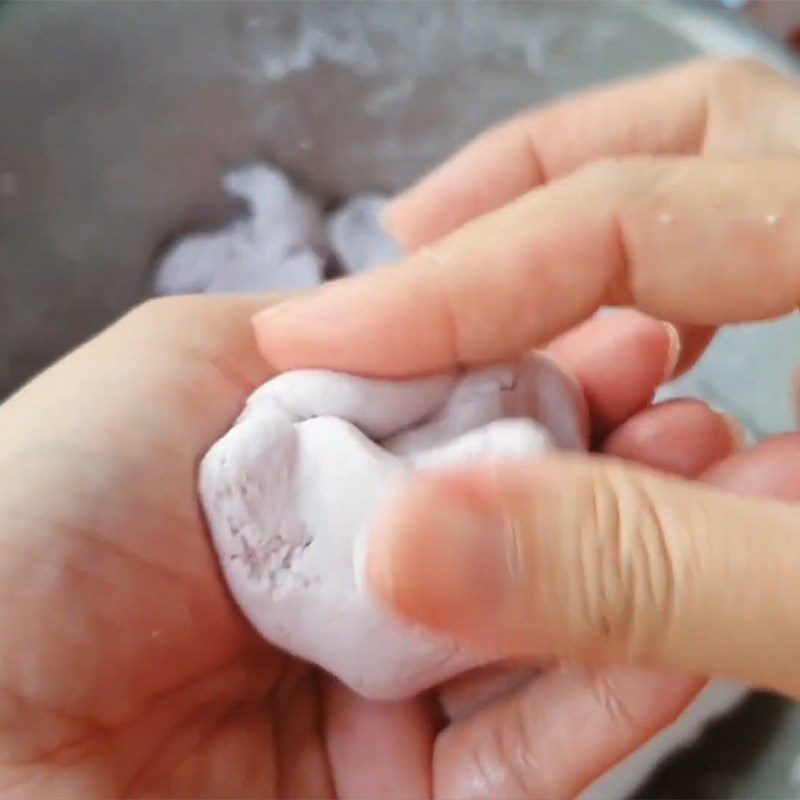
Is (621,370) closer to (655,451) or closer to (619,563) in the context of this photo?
(655,451)

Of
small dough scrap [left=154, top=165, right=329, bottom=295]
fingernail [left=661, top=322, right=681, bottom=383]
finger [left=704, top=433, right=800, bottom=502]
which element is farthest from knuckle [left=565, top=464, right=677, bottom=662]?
small dough scrap [left=154, top=165, right=329, bottom=295]

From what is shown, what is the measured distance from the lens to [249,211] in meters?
0.81

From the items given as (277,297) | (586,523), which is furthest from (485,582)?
(277,297)

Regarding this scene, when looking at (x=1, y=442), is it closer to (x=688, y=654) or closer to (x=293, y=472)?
(x=293, y=472)

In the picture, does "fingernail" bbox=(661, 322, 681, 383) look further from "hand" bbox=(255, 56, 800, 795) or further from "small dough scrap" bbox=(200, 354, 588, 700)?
"small dough scrap" bbox=(200, 354, 588, 700)

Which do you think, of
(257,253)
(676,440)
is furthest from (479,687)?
(257,253)

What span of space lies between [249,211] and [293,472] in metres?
0.46

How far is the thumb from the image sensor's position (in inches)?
11.5

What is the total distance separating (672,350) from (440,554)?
306 millimetres

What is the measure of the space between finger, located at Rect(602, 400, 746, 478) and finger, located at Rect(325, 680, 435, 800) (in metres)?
0.15

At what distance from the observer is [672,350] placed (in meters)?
0.55

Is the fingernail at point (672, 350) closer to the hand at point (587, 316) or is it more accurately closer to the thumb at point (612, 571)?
the hand at point (587, 316)

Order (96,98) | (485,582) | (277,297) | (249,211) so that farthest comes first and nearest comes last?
1. (249,211)
2. (96,98)
3. (277,297)
4. (485,582)

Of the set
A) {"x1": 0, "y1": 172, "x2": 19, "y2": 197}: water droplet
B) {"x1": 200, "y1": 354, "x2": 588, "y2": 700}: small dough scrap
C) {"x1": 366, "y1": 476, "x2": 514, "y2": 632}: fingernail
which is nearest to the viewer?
{"x1": 366, "y1": 476, "x2": 514, "y2": 632}: fingernail
